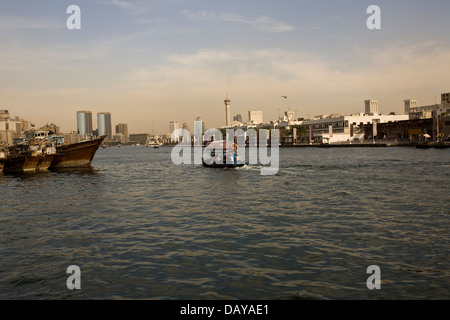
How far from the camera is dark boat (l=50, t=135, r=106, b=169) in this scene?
6531 centimetres

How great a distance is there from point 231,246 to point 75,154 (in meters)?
57.9

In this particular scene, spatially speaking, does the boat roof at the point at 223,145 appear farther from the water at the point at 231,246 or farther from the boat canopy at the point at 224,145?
the water at the point at 231,246

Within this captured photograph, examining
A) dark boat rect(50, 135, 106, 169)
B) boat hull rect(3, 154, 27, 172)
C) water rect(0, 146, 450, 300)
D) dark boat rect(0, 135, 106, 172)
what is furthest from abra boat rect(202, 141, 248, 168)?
boat hull rect(3, 154, 27, 172)

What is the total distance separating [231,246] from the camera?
52.6 feet

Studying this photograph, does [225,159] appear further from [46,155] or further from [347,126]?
[347,126]

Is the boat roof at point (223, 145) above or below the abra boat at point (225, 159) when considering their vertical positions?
above

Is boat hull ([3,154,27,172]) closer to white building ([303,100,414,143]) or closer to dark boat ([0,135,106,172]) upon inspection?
dark boat ([0,135,106,172])

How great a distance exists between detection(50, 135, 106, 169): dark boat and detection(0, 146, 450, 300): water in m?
36.6

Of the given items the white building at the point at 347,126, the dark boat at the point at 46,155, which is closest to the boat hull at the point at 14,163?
the dark boat at the point at 46,155

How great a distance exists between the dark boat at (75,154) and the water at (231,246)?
36642mm

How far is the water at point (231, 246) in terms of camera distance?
11.6 m

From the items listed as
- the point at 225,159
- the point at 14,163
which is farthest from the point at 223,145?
the point at 14,163
